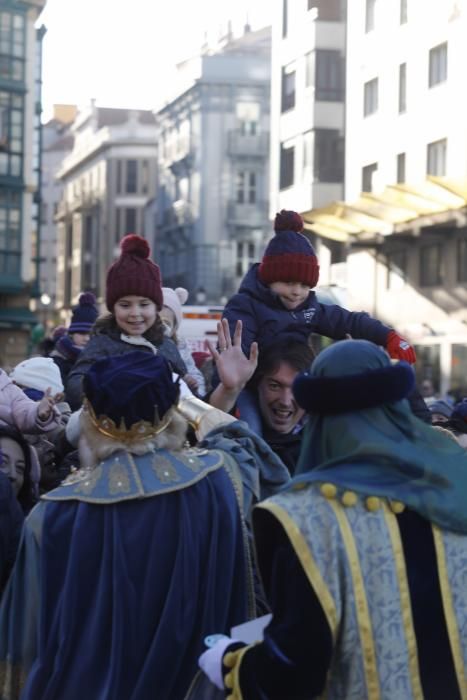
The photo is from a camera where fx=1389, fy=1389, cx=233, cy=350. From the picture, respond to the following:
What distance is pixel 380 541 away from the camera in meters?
3.34

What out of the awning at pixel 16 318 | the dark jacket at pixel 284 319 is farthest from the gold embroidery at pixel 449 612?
the awning at pixel 16 318

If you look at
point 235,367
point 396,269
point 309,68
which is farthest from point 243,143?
point 235,367

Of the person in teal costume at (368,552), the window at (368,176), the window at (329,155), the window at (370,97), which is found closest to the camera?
the person in teal costume at (368,552)

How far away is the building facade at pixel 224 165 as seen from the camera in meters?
69.2

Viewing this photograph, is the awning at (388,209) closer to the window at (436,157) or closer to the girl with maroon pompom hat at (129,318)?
the window at (436,157)

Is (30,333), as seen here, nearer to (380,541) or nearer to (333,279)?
(333,279)

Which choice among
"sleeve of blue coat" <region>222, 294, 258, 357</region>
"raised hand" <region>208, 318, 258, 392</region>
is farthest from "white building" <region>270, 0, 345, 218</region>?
"raised hand" <region>208, 318, 258, 392</region>

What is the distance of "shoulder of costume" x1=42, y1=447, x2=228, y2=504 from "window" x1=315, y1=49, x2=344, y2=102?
134 ft

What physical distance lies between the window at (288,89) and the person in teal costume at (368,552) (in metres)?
43.6

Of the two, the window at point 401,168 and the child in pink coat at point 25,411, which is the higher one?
the window at point 401,168

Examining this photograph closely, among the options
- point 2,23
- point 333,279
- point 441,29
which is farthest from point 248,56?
point 441,29

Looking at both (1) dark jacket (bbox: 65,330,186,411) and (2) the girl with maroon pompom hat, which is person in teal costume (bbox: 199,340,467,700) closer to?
(1) dark jacket (bbox: 65,330,186,411)

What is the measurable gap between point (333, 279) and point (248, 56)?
102 feet

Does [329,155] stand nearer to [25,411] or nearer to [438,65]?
[438,65]
